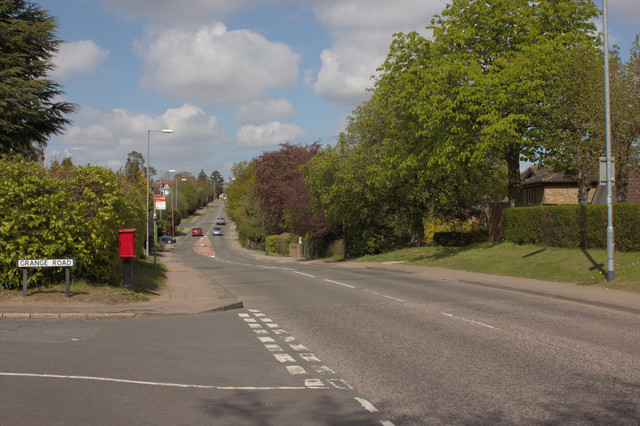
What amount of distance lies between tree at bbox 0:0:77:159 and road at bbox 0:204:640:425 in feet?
42.1

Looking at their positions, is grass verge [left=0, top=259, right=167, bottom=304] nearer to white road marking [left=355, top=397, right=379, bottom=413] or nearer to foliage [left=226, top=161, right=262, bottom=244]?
white road marking [left=355, top=397, right=379, bottom=413]

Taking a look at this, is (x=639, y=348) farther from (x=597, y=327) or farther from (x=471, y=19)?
(x=471, y=19)

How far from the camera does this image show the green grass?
1786cm

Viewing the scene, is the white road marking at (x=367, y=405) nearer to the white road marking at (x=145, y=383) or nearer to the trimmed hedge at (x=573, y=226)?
the white road marking at (x=145, y=383)

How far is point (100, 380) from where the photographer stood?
6.86 m

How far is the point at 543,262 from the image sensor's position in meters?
22.5

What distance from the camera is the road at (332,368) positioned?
579 centimetres

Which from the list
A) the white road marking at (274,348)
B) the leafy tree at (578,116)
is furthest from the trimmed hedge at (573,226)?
the white road marking at (274,348)

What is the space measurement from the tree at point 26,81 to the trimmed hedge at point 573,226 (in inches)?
787

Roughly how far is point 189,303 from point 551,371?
9449 mm

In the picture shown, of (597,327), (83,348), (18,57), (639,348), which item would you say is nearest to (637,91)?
(597,327)

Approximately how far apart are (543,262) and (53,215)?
696 inches

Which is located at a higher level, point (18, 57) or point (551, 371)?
point (18, 57)

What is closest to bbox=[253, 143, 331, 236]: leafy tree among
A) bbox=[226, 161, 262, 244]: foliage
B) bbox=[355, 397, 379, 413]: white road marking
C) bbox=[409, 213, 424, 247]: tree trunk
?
bbox=[226, 161, 262, 244]: foliage
